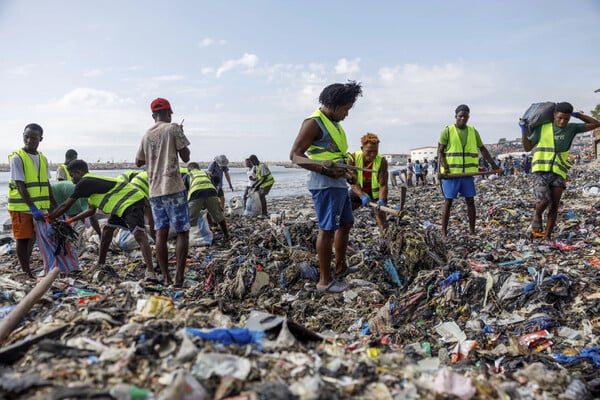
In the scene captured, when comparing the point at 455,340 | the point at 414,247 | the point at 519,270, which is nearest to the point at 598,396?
the point at 455,340

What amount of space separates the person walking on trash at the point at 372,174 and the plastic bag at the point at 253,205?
4.75 m

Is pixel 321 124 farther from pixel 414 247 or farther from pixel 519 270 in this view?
pixel 519 270

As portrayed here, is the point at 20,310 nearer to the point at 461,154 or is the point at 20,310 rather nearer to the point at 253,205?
the point at 461,154

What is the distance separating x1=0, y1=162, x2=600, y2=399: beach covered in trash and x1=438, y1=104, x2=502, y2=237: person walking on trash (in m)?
0.74

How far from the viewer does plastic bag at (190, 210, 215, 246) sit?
618 centimetres

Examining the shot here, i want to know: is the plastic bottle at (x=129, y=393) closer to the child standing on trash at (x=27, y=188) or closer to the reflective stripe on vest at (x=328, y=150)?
the reflective stripe on vest at (x=328, y=150)

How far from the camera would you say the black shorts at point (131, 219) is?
419cm

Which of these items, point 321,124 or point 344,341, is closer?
point 344,341

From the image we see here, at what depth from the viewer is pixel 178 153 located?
12.3ft

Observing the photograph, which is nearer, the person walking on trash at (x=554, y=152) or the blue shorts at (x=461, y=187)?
the person walking on trash at (x=554, y=152)

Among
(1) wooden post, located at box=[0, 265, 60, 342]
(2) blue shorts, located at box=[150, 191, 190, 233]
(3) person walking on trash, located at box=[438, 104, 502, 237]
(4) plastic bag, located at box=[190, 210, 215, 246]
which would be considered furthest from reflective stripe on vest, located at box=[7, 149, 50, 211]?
(3) person walking on trash, located at box=[438, 104, 502, 237]

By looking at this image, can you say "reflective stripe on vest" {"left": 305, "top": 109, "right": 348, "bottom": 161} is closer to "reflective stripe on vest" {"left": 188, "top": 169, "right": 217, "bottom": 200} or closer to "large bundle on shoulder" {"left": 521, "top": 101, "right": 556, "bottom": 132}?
"large bundle on shoulder" {"left": 521, "top": 101, "right": 556, "bottom": 132}

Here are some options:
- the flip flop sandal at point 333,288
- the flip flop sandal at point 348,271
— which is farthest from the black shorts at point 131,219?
the flip flop sandal at point 348,271

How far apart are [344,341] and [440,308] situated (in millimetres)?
1200
